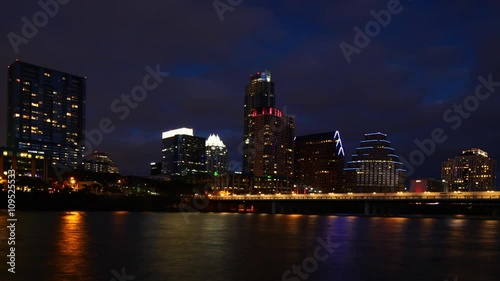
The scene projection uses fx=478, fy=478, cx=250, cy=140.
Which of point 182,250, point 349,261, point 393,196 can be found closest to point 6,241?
point 182,250

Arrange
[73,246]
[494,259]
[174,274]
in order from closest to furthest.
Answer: [174,274] < [494,259] < [73,246]

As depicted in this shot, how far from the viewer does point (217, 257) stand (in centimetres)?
3856

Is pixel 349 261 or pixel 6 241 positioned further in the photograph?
pixel 6 241

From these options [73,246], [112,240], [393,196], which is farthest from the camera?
[393,196]

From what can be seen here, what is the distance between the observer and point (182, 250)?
4316cm

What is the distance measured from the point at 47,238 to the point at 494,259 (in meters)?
44.5

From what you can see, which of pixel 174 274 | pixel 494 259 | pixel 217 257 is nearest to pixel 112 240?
pixel 217 257

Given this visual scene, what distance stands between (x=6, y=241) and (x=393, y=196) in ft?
468

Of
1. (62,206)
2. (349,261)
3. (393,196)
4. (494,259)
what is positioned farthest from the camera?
(62,206)

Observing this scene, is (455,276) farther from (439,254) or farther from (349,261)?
(439,254)

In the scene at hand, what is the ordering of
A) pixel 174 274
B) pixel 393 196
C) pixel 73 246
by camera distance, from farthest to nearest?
pixel 393 196 < pixel 73 246 < pixel 174 274

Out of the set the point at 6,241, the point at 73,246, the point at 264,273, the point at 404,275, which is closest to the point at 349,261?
the point at 404,275

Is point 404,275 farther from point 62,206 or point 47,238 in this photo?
point 62,206

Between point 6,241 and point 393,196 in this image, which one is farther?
point 393,196
